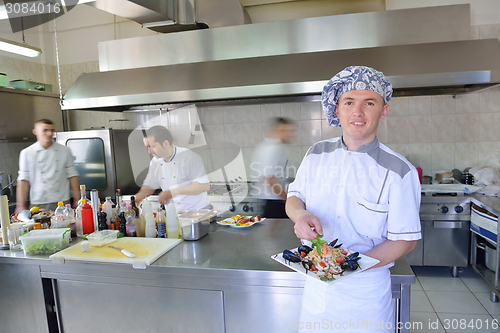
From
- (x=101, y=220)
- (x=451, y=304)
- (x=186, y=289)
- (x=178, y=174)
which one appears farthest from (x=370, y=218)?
(x=451, y=304)

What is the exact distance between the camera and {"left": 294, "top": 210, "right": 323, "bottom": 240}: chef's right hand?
131 cm

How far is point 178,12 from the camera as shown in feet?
9.16

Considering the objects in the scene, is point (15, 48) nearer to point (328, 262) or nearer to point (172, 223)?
point (172, 223)

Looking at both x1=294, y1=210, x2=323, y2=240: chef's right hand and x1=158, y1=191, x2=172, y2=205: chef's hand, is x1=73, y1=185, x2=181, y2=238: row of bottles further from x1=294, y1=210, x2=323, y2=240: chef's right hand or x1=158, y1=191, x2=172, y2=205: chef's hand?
x1=294, y1=210, x2=323, y2=240: chef's right hand

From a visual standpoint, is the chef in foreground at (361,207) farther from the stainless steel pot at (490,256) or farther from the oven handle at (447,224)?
the oven handle at (447,224)

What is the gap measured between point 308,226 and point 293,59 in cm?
176

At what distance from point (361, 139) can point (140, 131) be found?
3.62m

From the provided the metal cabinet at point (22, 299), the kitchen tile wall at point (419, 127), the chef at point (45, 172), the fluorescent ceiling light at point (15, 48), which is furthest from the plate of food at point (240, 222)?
the fluorescent ceiling light at point (15, 48)

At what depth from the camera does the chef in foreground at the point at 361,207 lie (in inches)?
49.4

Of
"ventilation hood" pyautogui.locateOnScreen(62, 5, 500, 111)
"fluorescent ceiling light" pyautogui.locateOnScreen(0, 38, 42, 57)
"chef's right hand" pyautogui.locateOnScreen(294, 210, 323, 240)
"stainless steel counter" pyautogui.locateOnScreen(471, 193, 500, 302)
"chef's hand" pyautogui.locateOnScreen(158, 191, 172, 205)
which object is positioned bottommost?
"stainless steel counter" pyautogui.locateOnScreen(471, 193, 500, 302)

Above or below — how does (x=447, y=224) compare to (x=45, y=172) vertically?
below

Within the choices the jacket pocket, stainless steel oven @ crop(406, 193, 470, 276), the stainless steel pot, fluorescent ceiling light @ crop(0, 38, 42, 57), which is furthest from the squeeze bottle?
the stainless steel pot

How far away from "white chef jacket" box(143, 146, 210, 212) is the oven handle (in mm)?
2364

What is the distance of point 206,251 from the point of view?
188cm
